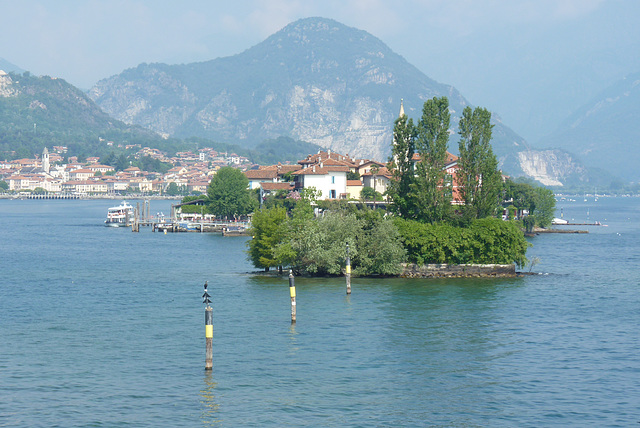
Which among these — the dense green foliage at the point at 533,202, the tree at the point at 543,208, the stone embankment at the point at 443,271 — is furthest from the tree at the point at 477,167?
the tree at the point at 543,208

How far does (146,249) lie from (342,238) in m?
40.1

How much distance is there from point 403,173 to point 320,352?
33.3 m

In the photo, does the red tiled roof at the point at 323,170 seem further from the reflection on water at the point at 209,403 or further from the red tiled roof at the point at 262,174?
the reflection on water at the point at 209,403

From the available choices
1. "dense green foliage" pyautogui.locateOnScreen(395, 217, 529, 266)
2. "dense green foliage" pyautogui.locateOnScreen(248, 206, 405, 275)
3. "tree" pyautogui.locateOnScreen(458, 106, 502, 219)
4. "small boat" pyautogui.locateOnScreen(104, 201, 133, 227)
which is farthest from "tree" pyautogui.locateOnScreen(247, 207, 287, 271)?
"small boat" pyautogui.locateOnScreen(104, 201, 133, 227)

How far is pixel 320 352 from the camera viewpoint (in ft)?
130

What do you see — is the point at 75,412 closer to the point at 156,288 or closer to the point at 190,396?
the point at 190,396

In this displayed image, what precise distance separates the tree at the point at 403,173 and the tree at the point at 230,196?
65.5 metres

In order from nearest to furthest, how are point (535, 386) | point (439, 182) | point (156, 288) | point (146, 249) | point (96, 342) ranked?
point (535, 386), point (96, 342), point (156, 288), point (439, 182), point (146, 249)

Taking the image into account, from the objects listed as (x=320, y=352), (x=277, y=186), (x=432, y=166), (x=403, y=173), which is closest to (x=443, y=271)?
(x=432, y=166)

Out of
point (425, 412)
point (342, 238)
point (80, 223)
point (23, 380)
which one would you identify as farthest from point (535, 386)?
point (80, 223)

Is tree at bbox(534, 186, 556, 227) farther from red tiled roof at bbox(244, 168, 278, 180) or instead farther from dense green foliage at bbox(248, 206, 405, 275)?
dense green foliage at bbox(248, 206, 405, 275)

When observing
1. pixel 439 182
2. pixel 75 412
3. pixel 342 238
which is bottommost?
pixel 75 412

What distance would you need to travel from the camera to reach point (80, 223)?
152375mm

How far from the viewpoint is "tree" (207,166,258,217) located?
137 meters
